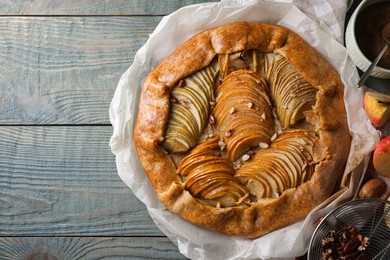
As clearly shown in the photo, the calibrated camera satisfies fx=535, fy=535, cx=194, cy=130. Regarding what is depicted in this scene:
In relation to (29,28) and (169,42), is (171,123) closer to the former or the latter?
(169,42)

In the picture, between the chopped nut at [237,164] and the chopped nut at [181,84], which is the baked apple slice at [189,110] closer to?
the chopped nut at [181,84]

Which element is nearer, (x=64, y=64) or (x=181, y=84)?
(x=181, y=84)

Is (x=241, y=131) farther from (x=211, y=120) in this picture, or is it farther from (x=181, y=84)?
(x=181, y=84)

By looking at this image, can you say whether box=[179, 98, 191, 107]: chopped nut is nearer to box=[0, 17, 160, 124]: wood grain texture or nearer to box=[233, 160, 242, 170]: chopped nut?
box=[233, 160, 242, 170]: chopped nut

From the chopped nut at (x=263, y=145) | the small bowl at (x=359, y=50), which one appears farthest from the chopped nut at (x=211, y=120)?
the small bowl at (x=359, y=50)

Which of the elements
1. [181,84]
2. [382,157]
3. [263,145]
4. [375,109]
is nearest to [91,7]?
[181,84]

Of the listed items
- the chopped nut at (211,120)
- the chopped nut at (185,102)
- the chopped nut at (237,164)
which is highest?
the chopped nut at (185,102)
